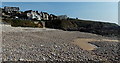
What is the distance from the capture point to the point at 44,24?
80.7 meters

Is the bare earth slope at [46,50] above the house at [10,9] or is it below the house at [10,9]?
above

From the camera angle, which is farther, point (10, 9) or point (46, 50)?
point (10, 9)

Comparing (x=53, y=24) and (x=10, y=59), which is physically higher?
(x=10, y=59)

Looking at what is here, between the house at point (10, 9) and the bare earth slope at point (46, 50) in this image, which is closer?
the bare earth slope at point (46, 50)

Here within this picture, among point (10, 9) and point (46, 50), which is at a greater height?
point (46, 50)

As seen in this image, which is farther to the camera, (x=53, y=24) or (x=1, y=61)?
(x=53, y=24)

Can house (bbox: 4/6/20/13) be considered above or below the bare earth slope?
below

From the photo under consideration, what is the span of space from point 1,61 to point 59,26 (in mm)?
70780

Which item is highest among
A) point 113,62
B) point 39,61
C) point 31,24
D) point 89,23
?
point 39,61

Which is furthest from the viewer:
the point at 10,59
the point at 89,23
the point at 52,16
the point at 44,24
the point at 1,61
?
the point at 52,16

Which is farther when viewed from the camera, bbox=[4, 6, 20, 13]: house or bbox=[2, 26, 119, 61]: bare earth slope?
bbox=[4, 6, 20, 13]: house

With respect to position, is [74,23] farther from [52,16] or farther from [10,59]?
[10,59]

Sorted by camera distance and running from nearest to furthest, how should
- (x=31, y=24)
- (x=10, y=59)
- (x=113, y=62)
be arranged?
(x=10, y=59) < (x=113, y=62) < (x=31, y=24)

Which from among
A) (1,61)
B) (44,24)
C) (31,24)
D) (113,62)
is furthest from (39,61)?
(44,24)
